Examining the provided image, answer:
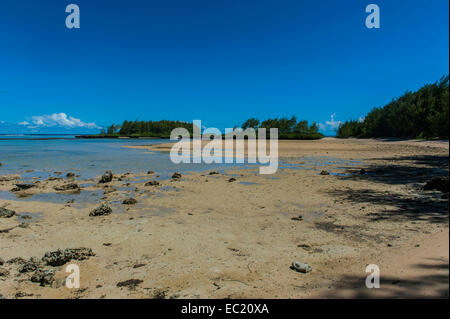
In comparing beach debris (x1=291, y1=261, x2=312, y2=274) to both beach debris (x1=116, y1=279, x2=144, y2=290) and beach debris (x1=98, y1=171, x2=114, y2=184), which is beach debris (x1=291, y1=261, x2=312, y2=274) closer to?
beach debris (x1=116, y1=279, x2=144, y2=290)

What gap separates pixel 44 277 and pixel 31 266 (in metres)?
0.67

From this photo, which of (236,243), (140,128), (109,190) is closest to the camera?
(236,243)

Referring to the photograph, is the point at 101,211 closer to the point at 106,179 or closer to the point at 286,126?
the point at 106,179

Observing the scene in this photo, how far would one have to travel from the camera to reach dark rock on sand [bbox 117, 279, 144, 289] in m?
3.78

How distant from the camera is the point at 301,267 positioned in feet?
13.0

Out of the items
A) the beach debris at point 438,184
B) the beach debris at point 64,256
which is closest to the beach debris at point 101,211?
the beach debris at point 64,256

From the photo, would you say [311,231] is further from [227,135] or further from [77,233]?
[227,135]

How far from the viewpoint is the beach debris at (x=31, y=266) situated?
4.32 m

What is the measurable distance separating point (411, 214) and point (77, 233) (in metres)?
8.33

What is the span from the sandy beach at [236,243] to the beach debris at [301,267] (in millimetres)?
77

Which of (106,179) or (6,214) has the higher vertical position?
(106,179)

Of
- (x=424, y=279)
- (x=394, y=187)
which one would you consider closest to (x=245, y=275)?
(x=424, y=279)

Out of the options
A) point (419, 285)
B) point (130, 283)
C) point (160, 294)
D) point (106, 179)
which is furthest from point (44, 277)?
point (106, 179)

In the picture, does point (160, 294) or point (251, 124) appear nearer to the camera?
point (160, 294)
